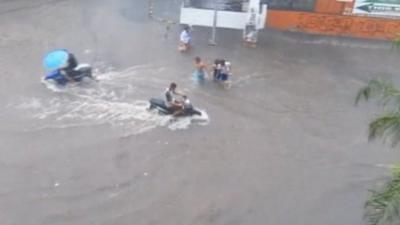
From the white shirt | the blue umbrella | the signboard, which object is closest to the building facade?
the signboard

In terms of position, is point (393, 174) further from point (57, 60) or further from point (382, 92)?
point (57, 60)

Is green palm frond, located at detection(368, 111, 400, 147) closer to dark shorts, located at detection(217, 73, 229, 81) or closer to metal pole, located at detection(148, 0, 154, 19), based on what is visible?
dark shorts, located at detection(217, 73, 229, 81)

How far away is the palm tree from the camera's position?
6.16 metres

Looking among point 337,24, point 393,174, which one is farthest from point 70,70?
point 393,174

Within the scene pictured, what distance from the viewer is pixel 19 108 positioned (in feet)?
55.1

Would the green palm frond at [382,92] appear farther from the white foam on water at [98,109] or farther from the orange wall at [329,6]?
the orange wall at [329,6]

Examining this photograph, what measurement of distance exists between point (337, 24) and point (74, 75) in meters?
12.4

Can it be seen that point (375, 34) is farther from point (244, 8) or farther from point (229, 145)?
point (229, 145)

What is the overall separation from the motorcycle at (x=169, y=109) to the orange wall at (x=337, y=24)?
935 cm

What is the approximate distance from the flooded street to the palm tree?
5367 millimetres

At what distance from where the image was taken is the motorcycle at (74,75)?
18.2 meters

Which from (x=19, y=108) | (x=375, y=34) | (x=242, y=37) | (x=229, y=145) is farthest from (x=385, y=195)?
(x=375, y=34)

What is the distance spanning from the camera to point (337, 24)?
2405 centimetres

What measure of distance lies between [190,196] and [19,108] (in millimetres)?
7008
